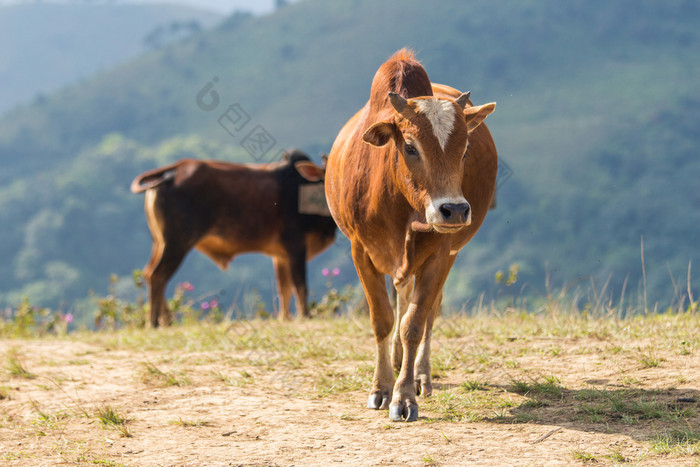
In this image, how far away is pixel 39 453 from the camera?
3.94 m

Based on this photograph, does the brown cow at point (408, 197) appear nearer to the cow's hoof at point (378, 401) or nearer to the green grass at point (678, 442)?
the cow's hoof at point (378, 401)

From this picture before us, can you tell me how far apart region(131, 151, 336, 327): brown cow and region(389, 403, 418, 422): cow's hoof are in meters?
→ 4.66

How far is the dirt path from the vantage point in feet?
12.1

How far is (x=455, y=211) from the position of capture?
3.87m

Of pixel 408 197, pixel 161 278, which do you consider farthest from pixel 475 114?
pixel 161 278

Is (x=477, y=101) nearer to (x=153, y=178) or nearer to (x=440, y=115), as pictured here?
(x=153, y=178)

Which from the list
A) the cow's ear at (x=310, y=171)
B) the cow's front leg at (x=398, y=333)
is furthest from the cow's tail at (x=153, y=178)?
the cow's front leg at (x=398, y=333)

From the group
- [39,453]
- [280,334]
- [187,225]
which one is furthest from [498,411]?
[187,225]

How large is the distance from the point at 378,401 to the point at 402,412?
331 mm

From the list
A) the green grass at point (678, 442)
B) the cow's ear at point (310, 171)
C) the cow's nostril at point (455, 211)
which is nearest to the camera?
the green grass at point (678, 442)

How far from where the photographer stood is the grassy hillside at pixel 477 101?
234 feet

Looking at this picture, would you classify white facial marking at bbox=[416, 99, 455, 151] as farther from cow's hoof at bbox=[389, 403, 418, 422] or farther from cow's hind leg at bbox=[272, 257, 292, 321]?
cow's hind leg at bbox=[272, 257, 292, 321]

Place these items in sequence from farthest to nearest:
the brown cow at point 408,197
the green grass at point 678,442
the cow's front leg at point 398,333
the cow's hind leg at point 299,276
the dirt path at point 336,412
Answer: the cow's hind leg at point 299,276
the cow's front leg at point 398,333
the brown cow at point 408,197
the dirt path at point 336,412
the green grass at point 678,442

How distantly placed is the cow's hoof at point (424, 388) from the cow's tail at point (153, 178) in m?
4.94
